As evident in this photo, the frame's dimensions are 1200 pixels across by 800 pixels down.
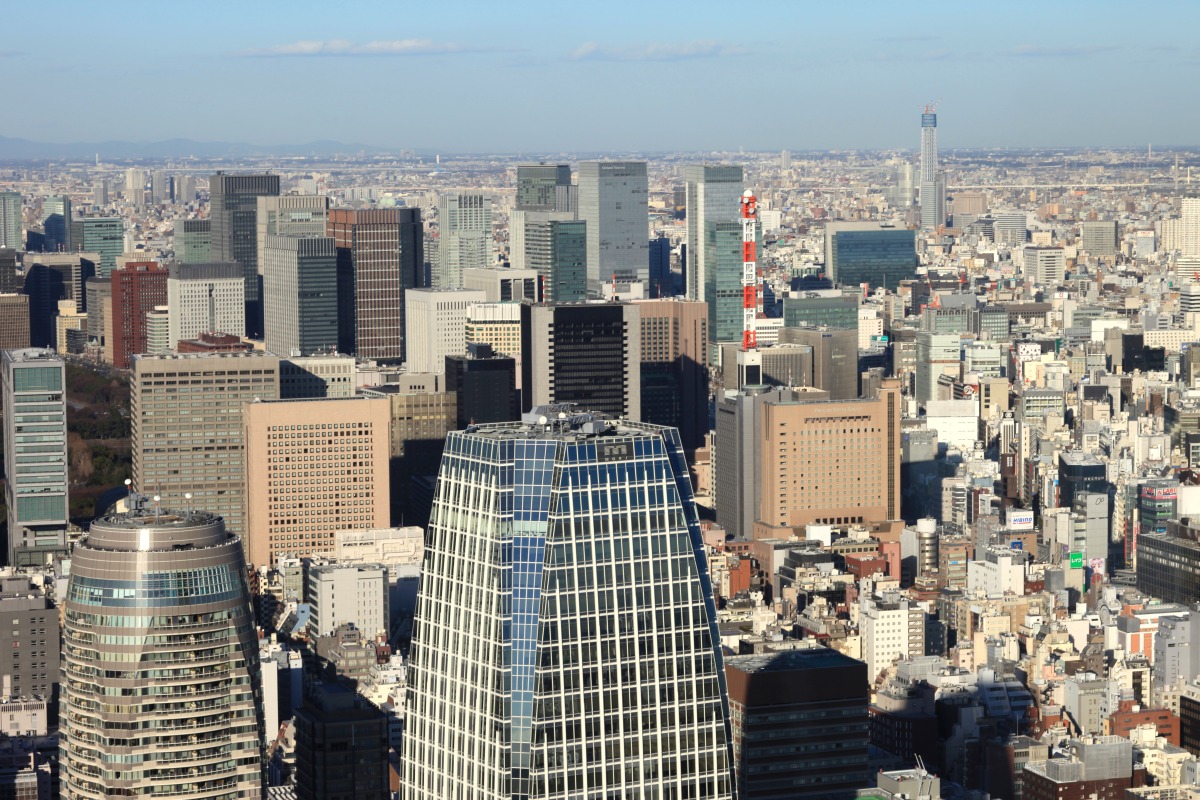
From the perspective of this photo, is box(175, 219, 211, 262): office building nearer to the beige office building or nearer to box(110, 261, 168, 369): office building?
box(110, 261, 168, 369): office building

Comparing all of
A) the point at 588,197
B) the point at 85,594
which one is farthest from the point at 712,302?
the point at 85,594

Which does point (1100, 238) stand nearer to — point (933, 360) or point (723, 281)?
point (723, 281)

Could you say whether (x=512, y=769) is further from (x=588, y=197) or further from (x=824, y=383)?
(x=588, y=197)

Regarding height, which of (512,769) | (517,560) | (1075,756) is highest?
(517,560)

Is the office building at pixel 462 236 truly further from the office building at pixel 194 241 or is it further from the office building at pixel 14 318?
the office building at pixel 14 318

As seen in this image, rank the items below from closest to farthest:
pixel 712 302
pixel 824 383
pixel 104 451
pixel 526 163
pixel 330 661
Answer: pixel 330 661, pixel 104 451, pixel 824 383, pixel 712 302, pixel 526 163

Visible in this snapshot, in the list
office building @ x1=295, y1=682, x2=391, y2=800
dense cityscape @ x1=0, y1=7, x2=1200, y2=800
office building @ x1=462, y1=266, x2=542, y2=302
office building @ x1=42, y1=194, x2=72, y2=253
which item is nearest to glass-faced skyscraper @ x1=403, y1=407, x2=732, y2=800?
dense cityscape @ x1=0, y1=7, x2=1200, y2=800

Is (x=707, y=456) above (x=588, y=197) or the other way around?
the other way around
